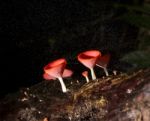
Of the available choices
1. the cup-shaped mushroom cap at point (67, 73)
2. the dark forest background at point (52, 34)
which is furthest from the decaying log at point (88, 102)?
the dark forest background at point (52, 34)

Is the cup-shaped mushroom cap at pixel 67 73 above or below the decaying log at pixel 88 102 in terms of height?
above

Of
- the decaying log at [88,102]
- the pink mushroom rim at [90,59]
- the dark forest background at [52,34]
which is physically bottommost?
the decaying log at [88,102]

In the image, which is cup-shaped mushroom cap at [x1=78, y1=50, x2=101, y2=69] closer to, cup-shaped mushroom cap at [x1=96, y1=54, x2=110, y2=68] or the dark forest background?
cup-shaped mushroom cap at [x1=96, y1=54, x2=110, y2=68]

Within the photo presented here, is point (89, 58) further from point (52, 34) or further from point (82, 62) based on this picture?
point (52, 34)

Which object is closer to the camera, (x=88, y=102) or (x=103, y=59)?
(x=88, y=102)

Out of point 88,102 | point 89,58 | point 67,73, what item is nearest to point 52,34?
point 67,73

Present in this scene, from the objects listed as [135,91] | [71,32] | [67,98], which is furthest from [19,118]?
[71,32]

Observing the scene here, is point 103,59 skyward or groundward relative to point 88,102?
skyward

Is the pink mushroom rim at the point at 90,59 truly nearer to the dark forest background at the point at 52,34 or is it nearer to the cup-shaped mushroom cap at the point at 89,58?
the cup-shaped mushroom cap at the point at 89,58
